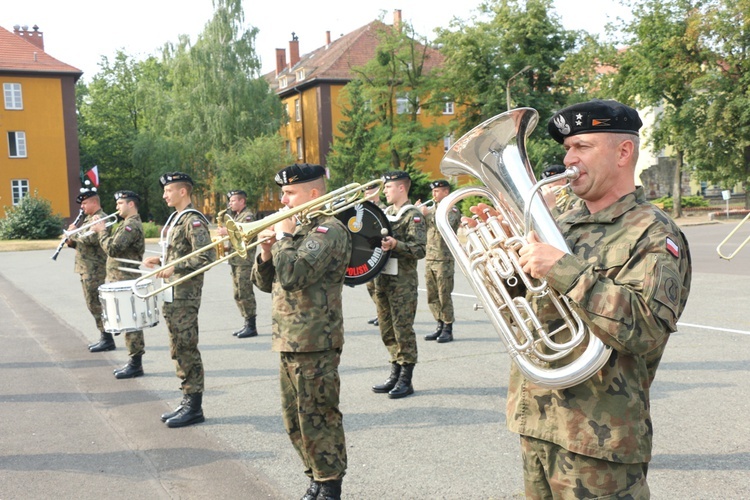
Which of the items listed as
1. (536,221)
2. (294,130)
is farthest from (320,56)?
(536,221)

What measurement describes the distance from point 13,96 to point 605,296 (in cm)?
4752

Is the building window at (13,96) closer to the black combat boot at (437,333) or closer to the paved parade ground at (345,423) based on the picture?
the paved parade ground at (345,423)

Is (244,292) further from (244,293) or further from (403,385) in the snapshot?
(403,385)

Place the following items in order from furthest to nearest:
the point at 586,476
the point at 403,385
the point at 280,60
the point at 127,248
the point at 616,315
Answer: the point at 280,60 < the point at 127,248 < the point at 403,385 < the point at 586,476 < the point at 616,315

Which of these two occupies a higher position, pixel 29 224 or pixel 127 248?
pixel 127 248

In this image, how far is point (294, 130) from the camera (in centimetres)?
5444

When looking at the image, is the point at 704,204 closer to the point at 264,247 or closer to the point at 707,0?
the point at 707,0

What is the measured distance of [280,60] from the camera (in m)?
62.2

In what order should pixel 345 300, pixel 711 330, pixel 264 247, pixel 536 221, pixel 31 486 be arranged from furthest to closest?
1. pixel 345 300
2. pixel 711 330
3. pixel 31 486
4. pixel 264 247
5. pixel 536 221

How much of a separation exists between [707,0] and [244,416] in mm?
35931

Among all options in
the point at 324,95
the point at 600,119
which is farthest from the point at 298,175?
the point at 324,95

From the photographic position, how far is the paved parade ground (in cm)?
441

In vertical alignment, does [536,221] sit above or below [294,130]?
below

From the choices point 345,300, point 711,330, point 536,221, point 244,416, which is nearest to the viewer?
point 536,221
